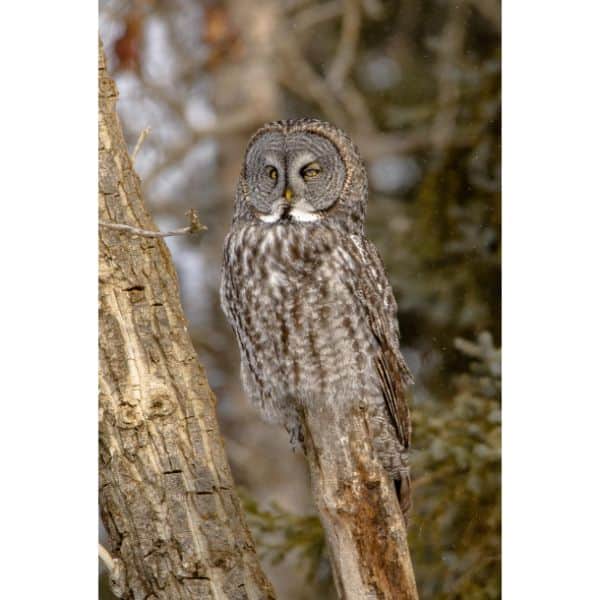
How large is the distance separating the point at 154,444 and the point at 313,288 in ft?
2.08

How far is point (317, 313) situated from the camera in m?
2.50

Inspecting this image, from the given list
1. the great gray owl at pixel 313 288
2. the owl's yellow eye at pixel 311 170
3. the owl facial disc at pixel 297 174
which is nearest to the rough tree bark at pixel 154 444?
the great gray owl at pixel 313 288

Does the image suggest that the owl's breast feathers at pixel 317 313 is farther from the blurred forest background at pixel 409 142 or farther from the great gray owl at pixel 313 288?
the blurred forest background at pixel 409 142

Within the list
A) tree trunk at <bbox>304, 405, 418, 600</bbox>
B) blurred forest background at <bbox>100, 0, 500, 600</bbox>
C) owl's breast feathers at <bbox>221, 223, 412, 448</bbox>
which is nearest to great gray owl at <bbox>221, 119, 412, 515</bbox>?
owl's breast feathers at <bbox>221, 223, 412, 448</bbox>

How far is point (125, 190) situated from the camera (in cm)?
270

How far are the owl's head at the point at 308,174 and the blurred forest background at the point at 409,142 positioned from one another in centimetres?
36

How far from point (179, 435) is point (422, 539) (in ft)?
2.71

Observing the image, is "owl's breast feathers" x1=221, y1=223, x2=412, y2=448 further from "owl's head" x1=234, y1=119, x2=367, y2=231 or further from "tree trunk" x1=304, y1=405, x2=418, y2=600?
"tree trunk" x1=304, y1=405, x2=418, y2=600

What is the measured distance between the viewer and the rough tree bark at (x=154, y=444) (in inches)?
102

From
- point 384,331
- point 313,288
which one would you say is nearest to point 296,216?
point 313,288

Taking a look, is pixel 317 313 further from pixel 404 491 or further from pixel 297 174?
pixel 404 491
